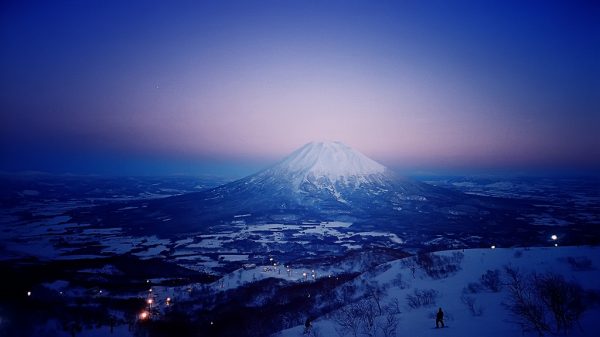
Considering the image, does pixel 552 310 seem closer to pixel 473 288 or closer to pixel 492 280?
pixel 473 288

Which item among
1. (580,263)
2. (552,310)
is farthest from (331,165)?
(552,310)

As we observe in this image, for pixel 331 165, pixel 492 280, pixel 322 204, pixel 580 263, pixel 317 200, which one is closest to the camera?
pixel 492 280

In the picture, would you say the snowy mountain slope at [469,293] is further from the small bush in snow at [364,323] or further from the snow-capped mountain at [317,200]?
the snow-capped mountain at [317,200]

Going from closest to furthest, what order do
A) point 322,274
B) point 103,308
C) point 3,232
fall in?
point 103,308 → point 322,274 → point 3,232

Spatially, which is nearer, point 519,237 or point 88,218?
point 519,237

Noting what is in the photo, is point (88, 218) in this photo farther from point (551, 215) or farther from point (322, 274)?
point (551, 215)

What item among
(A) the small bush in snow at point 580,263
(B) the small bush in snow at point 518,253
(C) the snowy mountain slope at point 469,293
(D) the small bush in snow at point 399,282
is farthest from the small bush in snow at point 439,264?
(A) the small bush in snow at point 580,263

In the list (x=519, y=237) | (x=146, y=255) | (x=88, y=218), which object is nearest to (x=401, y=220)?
(x=519, y=237)
